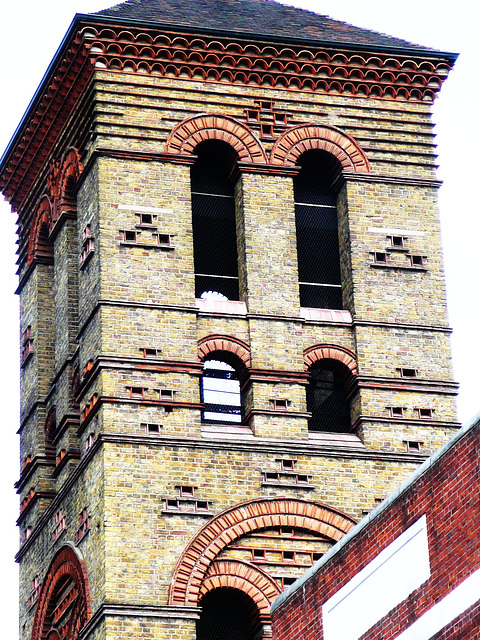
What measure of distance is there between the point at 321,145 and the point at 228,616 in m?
9.60

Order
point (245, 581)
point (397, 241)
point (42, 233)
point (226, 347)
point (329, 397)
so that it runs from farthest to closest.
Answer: point (42, 233) → point (397, 241) → point (329, 397) → point (226, 347) → point (245, 581)

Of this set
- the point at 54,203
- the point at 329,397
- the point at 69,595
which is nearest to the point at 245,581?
the point at 69,595

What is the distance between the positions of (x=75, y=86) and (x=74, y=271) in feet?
11.7

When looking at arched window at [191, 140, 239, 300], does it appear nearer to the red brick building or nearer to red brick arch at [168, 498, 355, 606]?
red brick arch at [168, 498, 355, 606]

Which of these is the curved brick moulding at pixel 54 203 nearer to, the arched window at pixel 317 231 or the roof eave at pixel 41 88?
the roof eave at pixel 41 88

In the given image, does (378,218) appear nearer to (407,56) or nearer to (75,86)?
(407,56)

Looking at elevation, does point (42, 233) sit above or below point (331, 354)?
above

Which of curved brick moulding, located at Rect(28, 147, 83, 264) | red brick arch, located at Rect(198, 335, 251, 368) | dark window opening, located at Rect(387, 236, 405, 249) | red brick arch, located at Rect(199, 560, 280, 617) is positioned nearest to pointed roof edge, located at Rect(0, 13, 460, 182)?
curved brick moulding, located at Rect(28, 147, 83, 264)

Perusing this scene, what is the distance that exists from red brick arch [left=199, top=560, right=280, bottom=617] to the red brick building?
330 inches

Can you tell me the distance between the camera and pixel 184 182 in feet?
131

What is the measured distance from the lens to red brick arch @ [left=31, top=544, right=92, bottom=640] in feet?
121

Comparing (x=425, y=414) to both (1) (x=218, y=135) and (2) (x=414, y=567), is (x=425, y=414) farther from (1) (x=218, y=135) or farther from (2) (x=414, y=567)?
(2) (x=414, y=567)

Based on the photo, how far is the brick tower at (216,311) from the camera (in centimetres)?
3675

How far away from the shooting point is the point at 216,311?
39000 millimetres
